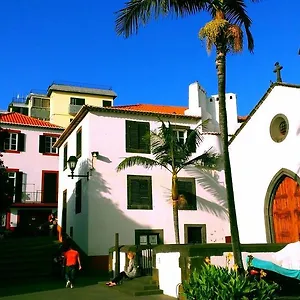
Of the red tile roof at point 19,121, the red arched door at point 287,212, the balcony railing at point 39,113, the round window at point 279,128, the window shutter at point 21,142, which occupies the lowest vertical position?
the red arched door at point 287,212

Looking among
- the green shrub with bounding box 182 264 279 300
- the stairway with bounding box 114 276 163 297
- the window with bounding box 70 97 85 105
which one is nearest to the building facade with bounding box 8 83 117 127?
the window with bounding box 70 97 85 105

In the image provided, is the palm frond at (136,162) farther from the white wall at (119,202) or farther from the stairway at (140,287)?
the stairway at (140,287)

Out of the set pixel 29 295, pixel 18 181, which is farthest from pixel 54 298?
pixel 18 181

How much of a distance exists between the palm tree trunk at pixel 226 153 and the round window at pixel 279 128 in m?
7.33

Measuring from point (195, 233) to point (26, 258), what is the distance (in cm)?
904

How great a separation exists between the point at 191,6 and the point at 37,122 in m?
26.1

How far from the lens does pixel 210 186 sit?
25.1 m

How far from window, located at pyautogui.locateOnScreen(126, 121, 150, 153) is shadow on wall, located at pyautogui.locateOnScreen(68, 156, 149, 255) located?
5.24 feet

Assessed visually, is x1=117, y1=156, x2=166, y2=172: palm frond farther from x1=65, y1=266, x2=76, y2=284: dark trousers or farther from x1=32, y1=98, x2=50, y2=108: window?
x1=32, y1=98, x2=50, y2=108: window

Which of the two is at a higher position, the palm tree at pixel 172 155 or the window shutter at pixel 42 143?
the window shutter at pixel 42 143

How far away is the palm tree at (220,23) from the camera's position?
1015 centimetres

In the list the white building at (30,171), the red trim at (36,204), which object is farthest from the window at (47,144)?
the red trim at (36,204)

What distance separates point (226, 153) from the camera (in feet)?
32.8

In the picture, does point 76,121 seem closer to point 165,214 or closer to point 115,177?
point 115,177
